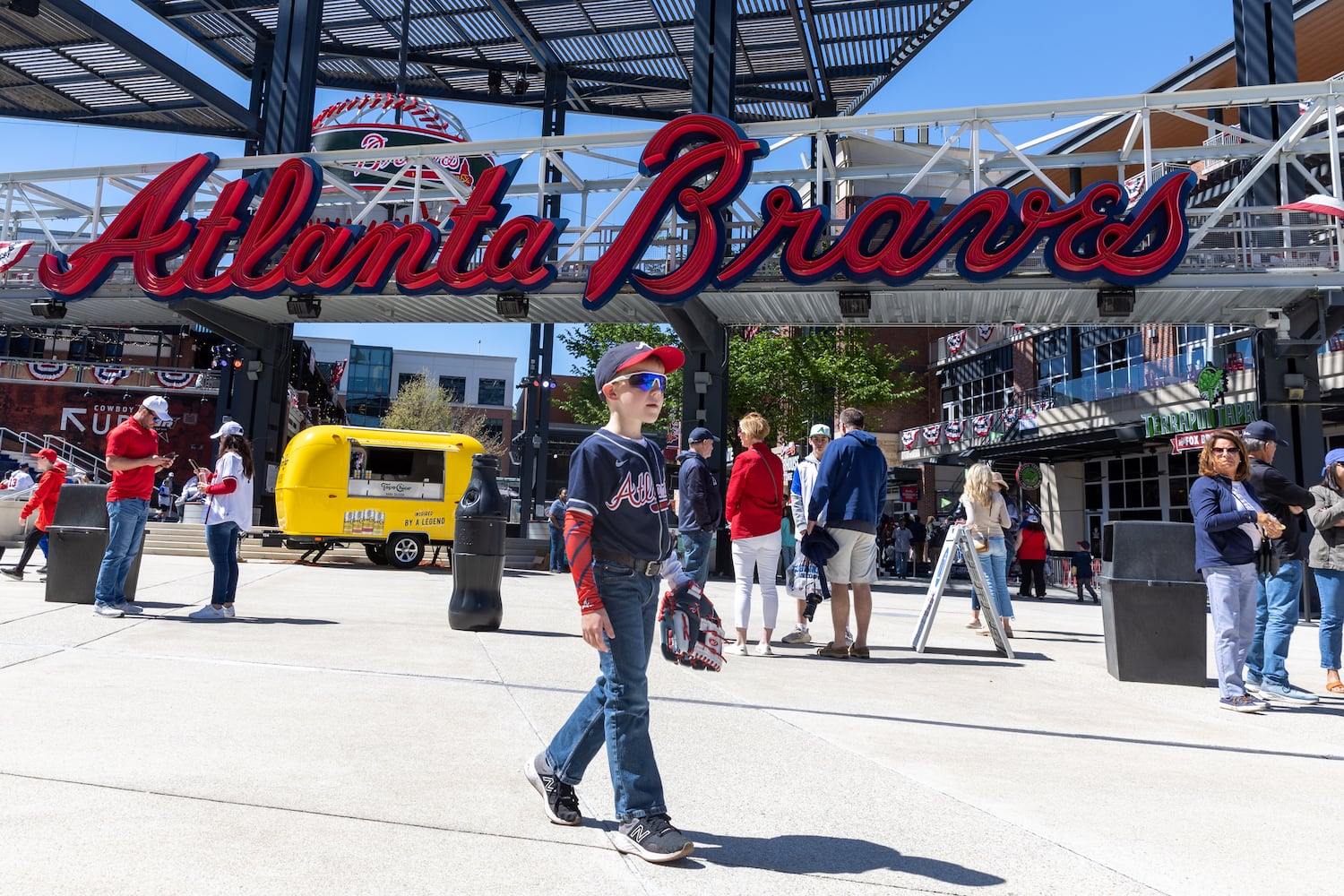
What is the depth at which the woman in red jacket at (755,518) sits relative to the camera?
7.99 m

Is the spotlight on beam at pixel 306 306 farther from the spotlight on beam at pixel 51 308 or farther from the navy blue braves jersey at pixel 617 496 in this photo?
the navy blue braves jersey at pixel 617 496

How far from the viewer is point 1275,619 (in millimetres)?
6793

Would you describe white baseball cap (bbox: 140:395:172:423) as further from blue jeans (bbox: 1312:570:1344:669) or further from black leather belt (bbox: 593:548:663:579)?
blue jeans (bbox: 1312:570:1344:669)

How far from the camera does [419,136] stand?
76.4 ft

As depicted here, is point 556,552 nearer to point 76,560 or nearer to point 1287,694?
point 76,560

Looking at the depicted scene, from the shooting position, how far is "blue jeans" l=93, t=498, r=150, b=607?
8438 mm

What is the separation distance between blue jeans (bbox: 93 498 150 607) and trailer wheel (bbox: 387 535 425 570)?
33.0 ft

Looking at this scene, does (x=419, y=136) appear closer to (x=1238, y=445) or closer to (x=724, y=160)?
(x=724, y=160)

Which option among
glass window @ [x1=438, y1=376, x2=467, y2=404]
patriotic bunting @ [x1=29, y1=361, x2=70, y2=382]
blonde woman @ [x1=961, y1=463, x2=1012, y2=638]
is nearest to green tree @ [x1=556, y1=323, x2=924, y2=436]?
patriotic bunting @ [x1=29, y1=361, x2=70, y2=382]

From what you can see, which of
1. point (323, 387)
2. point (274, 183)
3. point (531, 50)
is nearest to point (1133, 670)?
point (274, 183)

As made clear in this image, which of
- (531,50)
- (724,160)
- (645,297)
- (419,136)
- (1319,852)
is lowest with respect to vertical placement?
(1319,852)

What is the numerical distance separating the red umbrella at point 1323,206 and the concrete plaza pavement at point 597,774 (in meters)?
10.8

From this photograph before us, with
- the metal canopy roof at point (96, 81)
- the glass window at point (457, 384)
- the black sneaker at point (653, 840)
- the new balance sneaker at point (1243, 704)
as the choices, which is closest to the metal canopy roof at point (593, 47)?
the metal canopy roof at point (96, 81)

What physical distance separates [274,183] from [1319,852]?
20.5m
